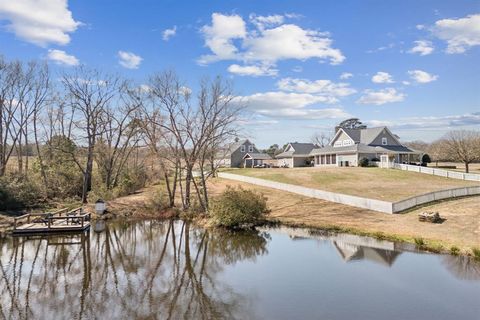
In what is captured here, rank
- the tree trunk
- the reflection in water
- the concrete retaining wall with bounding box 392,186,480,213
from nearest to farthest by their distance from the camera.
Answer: the reflection in water
the concrete retaining wall with bounding box 392,186,480,213
the tree trunk

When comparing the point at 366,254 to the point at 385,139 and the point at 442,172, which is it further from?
the point at 385,139

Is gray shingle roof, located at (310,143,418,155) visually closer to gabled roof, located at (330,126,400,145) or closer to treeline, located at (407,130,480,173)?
gabled roof, located at (330,126,400,145)

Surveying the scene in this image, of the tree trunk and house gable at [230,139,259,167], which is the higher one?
house gable at [230,139,259,167]

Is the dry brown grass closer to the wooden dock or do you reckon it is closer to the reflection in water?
the reflection in water

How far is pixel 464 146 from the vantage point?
5000 centimetres

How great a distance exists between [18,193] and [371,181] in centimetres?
3342

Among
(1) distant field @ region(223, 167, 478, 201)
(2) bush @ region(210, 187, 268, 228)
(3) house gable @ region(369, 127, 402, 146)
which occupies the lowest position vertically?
(2) bush @ region(210, 187, 268, 228)

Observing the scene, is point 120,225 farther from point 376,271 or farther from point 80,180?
point 376,271

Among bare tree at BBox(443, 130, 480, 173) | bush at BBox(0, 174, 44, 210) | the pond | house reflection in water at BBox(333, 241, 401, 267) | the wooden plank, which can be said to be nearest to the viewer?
the pond

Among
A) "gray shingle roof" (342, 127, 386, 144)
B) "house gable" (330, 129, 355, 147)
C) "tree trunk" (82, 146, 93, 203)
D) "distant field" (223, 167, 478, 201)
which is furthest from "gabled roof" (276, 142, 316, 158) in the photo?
"tree trunk" (82, 146, 93, 203)

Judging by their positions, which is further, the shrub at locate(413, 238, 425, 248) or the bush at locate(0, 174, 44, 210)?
the bush at locate(0, 174, 44, 210)

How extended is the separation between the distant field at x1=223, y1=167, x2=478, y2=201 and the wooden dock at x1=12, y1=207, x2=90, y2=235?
→ 74.2ft

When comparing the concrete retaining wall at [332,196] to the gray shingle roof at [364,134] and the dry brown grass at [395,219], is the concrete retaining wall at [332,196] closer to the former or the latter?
the dry brown grass at [395,219]

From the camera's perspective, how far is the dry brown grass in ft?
69.9
